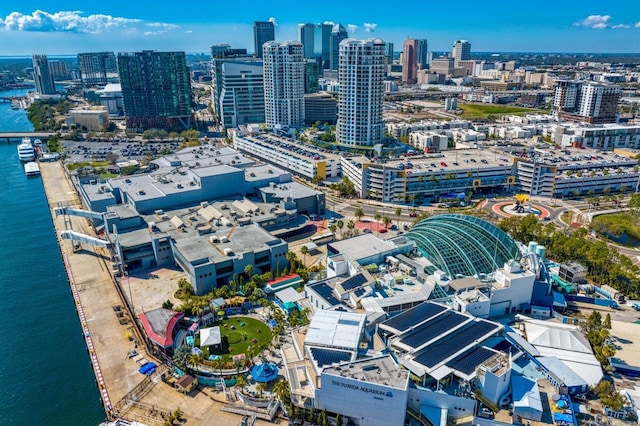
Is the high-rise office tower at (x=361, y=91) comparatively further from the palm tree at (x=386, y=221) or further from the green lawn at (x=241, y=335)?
the green lawn at (x=241, y=335)

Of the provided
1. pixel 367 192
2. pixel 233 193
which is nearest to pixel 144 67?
pixel 233 193

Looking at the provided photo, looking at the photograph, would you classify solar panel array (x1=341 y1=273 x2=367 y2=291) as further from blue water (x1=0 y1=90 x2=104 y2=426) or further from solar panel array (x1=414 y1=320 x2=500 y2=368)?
blue water (x1=0 y1=90 x2=104 y2=426)

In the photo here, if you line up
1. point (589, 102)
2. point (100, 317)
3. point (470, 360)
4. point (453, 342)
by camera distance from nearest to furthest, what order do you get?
1. point (470, 360)
2. point (453, 342)
3. point (100, 317)
4. point (589, 102)

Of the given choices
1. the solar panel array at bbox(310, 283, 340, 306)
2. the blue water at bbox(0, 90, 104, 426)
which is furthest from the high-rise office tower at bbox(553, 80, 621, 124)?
the blue water at bbox(0, 90, 104, 426)

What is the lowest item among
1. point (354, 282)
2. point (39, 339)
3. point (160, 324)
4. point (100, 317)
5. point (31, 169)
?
point (39, 339)

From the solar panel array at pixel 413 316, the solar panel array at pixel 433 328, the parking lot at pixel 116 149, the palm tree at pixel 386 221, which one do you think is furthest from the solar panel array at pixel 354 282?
the parking lot at pixel 116 149

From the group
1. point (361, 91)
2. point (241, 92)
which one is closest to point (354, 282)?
point (361, 91)

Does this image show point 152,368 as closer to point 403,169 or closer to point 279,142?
point 403,169

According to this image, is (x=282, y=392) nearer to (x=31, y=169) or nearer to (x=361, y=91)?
(x=361, y=91)
